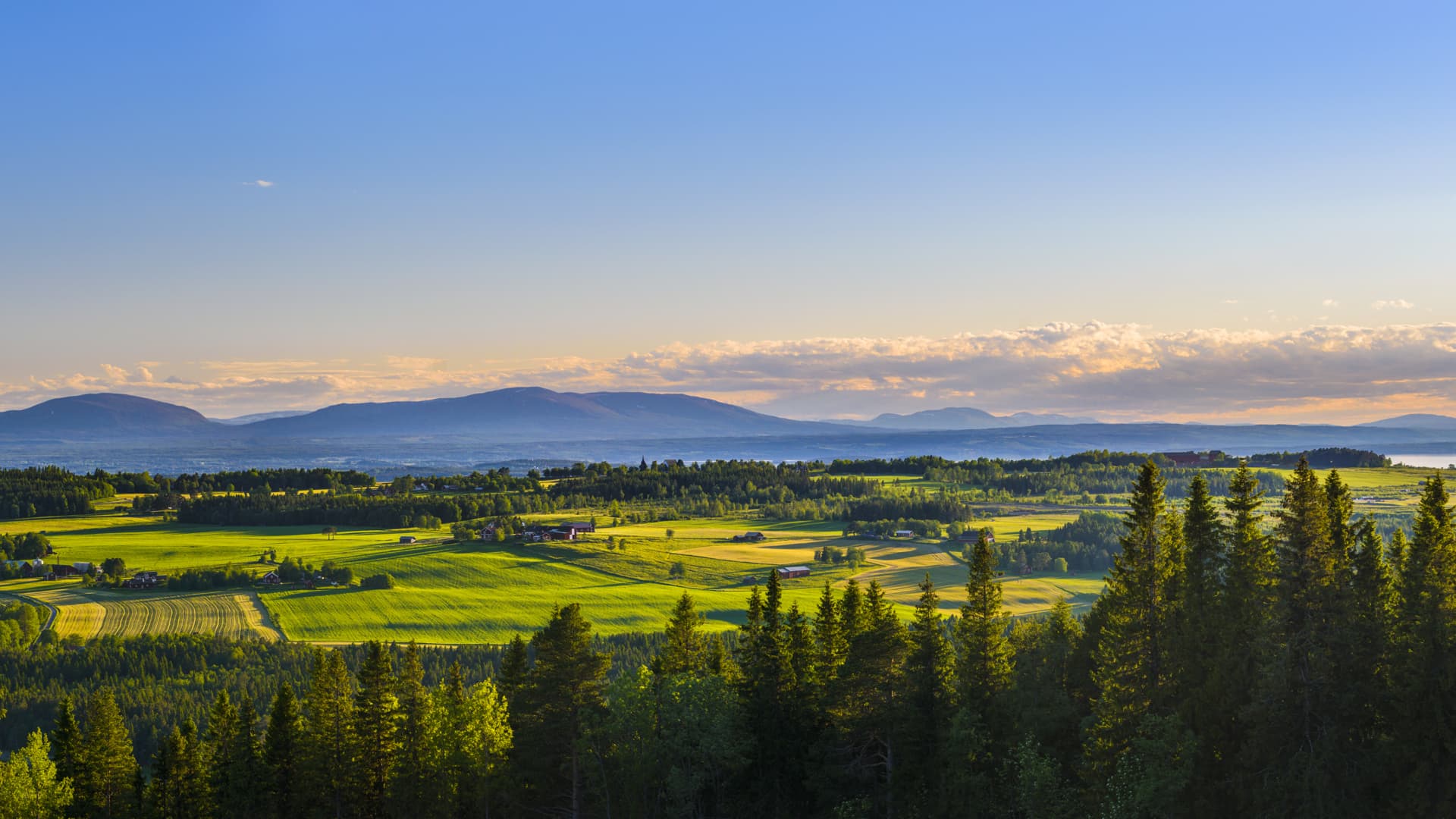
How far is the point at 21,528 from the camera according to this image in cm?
19562

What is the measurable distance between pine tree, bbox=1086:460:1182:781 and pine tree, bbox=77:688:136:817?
56.0 metres

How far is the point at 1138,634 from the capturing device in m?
46.2

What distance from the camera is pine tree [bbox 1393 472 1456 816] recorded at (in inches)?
1522

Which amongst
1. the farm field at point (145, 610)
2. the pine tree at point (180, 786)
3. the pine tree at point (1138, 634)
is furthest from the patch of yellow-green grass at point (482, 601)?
the pine tree at point (1138, 634)

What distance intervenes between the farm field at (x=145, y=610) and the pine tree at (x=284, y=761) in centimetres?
6883

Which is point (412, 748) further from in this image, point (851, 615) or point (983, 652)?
point (983, 652)

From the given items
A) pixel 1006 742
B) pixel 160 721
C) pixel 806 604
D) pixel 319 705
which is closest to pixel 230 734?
pixel 319 705

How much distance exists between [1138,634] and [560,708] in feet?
93.2

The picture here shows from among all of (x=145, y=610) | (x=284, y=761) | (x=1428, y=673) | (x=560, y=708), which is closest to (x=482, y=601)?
(x=145, y=610)

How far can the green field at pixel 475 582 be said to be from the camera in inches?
5015

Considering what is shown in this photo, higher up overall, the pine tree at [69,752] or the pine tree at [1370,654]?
the pine tree at [1370,654]

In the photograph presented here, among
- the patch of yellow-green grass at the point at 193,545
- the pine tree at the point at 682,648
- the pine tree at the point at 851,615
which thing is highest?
the pine tree at the point at 851,615

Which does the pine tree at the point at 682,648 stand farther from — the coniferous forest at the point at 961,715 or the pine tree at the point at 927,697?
the pine tree at the point at 927,697

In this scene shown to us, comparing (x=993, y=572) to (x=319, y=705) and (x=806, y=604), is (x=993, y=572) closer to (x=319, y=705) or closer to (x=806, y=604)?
(x=319, y=705)
